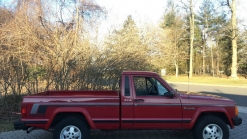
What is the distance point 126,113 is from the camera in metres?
5.26

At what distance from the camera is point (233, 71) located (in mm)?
32312

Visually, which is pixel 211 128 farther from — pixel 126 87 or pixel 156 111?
pixel 126 87

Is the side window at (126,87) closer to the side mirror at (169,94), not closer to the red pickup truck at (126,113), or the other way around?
the red pickup truck at (126,113)

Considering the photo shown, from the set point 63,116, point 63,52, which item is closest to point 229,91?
point 63,52

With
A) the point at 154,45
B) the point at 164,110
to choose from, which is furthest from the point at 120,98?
the point at 154,45

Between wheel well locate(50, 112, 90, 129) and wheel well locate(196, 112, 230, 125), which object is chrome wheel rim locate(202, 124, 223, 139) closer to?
wheel well locate(196, 112, 230, 125)

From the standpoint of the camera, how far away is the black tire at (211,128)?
5312 mm

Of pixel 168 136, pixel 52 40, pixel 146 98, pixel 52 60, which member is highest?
pixel 52 40

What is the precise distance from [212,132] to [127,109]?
1884 mm

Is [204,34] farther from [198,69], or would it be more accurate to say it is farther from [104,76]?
[104,76]

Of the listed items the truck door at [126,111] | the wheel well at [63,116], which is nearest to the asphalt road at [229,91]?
the truck door at [126,111]

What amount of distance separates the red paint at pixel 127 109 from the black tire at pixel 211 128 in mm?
157

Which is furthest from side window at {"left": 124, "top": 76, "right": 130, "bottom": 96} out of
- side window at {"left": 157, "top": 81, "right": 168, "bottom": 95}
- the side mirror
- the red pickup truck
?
the side mirror

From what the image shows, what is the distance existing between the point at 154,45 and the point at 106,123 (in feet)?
26.1
